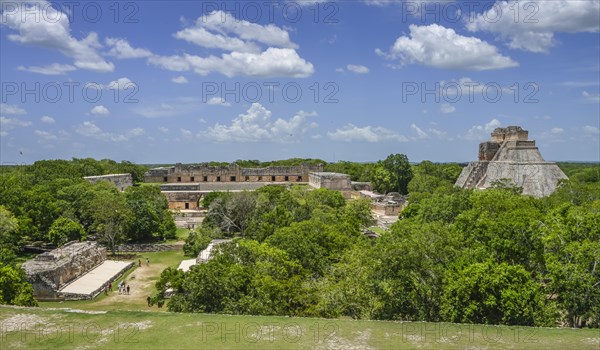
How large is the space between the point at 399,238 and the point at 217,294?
774 cm

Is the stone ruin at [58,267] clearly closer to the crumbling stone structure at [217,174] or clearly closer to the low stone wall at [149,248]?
the low stone wall at [149,248]

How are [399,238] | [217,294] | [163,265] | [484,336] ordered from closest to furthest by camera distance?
[484,336]
[217,294]
[399,238]
[163,265]

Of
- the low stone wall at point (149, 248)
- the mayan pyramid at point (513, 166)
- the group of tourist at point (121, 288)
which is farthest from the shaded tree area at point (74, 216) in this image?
the mayan pyramid at point (513, 166)

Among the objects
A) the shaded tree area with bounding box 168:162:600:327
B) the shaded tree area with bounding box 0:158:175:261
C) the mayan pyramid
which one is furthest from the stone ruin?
the mayan pyramid

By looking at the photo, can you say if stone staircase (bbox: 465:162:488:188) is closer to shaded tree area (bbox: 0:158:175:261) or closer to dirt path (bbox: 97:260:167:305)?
shaded tree area (bbox: 0:158:175:261)

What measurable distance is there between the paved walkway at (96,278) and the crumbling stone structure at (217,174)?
117 ft

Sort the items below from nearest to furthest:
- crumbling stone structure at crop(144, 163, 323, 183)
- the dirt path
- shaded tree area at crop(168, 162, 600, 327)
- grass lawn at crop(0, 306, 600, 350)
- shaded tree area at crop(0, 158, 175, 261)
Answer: grass lawn at crop(0, 306, 600, 350), shaded tree area at crop(168, 162, 600, 327), the dirt path, shaded tree area at crop(0, 158, 175, 261), crumbling stone structure at crop(144, 163, 323, 183)

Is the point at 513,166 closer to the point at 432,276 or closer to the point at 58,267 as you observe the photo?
the point at 432,276

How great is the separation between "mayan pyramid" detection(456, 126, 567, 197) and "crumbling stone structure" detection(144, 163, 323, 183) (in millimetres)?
30258

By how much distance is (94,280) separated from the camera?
27969mm

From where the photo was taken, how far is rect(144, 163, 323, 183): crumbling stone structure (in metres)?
68.5

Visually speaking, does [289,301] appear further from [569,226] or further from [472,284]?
[569,226]

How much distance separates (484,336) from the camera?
11.3 metres

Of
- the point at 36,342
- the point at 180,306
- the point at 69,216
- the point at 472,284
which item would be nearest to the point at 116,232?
the point at 69,216
